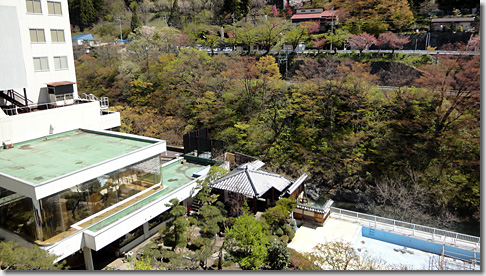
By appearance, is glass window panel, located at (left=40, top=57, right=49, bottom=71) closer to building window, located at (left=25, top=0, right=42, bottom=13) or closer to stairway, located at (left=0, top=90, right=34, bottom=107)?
stairway, located at (left=0, top=90, right=34, bottom=107)

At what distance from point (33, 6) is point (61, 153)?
326 inches

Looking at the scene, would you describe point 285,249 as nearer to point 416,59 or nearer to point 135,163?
point 135,163

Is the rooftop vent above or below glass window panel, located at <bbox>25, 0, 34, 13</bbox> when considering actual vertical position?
below

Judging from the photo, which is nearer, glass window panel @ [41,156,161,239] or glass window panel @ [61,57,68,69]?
glass window panel @ [41,156,161,239]

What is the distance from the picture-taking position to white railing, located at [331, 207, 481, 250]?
12.1 metres

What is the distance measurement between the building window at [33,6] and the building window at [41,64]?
2132 mm

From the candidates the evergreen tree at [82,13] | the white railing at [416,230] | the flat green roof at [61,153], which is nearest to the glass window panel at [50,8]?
the flat green roof at [61,153]

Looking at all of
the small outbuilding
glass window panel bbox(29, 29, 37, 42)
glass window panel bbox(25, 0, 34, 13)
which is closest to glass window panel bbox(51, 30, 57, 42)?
glass window panel bbox(29, 29, 37, 42)

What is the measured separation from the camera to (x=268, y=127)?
22.4 meters

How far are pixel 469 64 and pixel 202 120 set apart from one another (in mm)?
15781

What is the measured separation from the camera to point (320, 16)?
32.7 m

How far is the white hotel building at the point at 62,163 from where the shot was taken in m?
9.52

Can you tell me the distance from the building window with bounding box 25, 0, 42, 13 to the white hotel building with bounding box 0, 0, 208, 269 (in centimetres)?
4

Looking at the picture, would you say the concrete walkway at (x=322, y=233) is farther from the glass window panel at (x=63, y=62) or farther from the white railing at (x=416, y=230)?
the glass window panel at (x=63, y=62)
